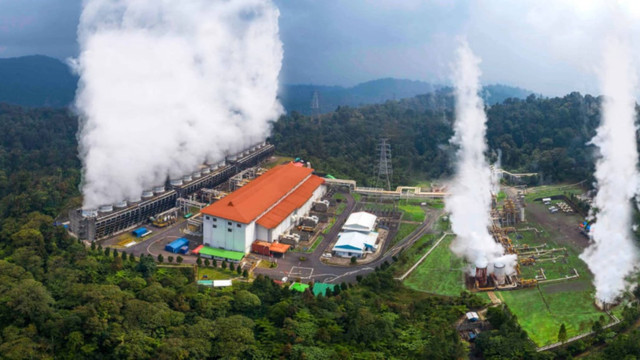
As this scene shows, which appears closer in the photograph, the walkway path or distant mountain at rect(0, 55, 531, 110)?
the walkway path

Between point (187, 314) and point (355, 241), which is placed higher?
point (355, 241)

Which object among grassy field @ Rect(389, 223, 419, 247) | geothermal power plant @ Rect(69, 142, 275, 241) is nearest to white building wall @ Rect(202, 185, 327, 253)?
geothermal power plant @ Rect(69, 142, 275, 241)

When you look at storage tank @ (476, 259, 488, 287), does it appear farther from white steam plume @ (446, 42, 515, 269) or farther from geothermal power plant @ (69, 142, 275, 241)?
geothermal power plant @ (69, 142, 275, 241)

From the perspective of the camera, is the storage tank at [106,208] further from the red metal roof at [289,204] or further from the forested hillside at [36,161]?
the red metal roof at [289,204]

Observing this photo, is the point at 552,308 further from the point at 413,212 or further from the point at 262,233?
the point at 262,233

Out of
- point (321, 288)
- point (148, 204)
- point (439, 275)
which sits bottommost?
point (321, 288)

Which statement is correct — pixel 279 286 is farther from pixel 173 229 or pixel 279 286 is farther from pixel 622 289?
pixel 622 289

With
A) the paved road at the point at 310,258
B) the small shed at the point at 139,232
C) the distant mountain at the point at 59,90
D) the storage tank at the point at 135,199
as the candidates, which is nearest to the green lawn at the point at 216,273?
the paved road at the point at 310,258

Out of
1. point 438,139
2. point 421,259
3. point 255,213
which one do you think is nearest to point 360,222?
point 421,259
